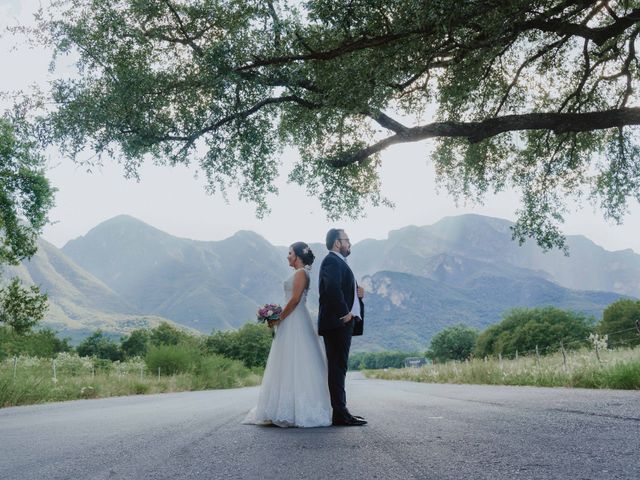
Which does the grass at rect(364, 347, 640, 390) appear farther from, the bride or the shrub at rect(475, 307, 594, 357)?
the shrub at rect(475, 307, 594, 357)

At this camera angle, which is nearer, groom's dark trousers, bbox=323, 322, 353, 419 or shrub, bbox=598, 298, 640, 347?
groom's dark trousers, bbox=323, 322, 353, 419

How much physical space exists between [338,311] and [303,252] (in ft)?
3.08

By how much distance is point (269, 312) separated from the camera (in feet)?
23.1

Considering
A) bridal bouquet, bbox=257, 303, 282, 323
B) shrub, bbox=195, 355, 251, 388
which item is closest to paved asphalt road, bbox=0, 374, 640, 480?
bridal bouquet, bbox=257, 303, 282, 323

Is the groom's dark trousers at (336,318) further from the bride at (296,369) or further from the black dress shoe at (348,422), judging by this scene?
the bride at (296,369)

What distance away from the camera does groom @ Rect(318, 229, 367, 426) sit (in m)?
6.46

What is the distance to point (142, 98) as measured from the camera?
1104 cm

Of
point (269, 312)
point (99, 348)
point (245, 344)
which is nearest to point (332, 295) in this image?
point (269, 312)

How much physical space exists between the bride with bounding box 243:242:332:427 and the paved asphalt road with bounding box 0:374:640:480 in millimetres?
342

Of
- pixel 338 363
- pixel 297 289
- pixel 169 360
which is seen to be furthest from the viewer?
pixel 169 360

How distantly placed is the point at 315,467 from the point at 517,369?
15.2 m

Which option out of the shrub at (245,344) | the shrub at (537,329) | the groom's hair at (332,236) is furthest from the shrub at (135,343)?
the groom's hair at (332,236)

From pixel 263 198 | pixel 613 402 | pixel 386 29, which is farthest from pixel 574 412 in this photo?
pixel 263 198

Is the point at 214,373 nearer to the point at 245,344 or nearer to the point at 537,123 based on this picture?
the point at 537,123
